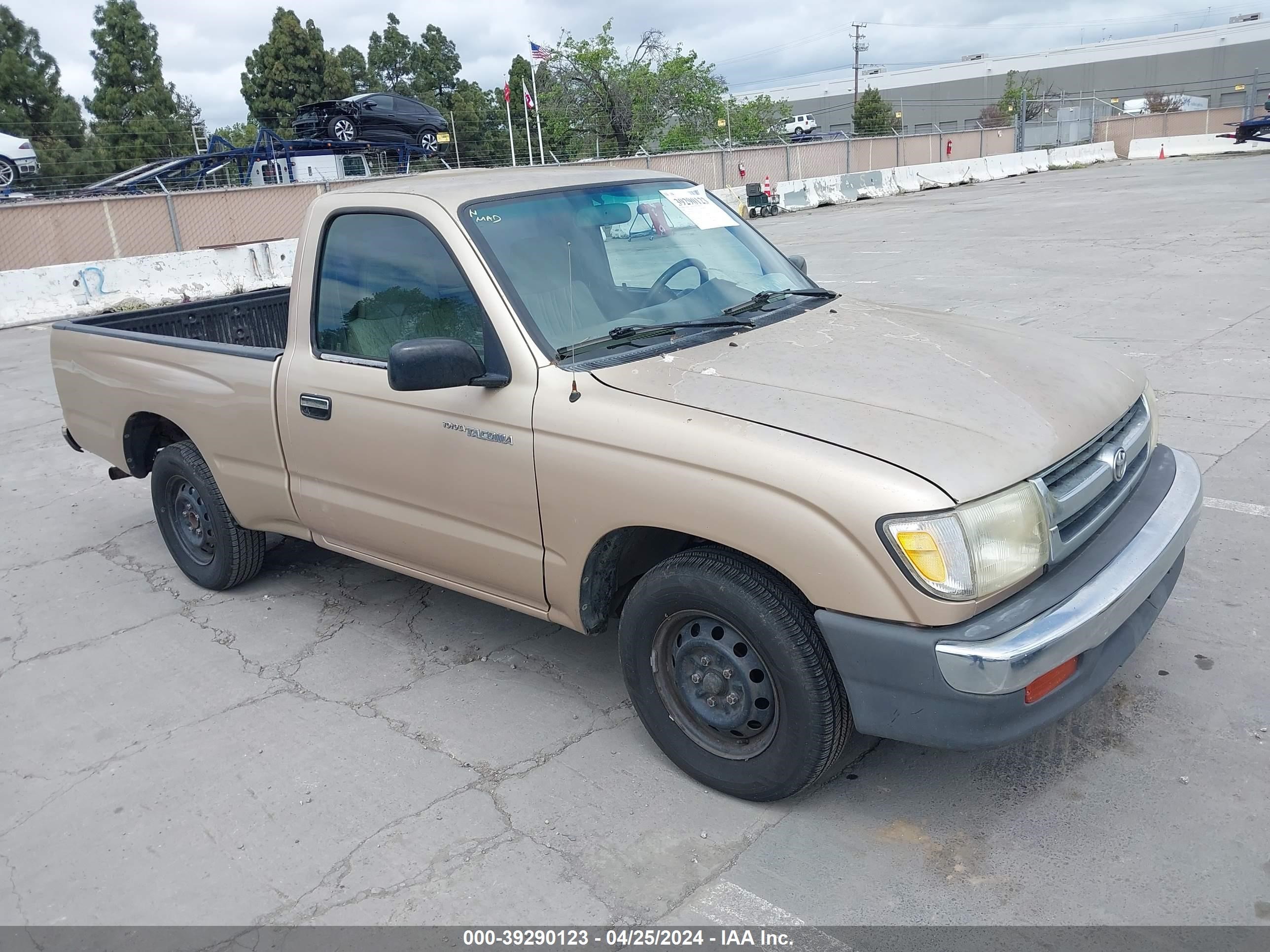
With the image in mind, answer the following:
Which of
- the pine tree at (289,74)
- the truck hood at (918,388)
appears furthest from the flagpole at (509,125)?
the truck hood at (918,388)

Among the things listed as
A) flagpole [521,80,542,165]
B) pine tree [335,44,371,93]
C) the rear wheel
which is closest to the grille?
flagpole [521,80,542,165]

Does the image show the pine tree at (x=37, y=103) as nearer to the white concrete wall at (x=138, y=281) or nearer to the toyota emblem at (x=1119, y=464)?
the white concrete wall at (x=138, y=281)

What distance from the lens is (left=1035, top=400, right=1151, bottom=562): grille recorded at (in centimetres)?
276

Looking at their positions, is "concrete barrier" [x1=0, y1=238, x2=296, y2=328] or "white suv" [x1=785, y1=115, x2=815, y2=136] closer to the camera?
"concrete barrier" [x1=0, y1=238, x2=296, y2=328]

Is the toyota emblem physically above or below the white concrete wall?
above

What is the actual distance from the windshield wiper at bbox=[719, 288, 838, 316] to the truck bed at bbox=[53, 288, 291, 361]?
8.67ft

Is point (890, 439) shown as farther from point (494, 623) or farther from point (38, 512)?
point (38, 512)

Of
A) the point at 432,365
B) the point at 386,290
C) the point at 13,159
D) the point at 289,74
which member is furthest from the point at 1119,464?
the point at 289,74

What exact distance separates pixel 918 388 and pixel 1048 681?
3.03 feet

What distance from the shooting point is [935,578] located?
2.54 metres

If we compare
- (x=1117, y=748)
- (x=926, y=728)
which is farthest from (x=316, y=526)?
(x=1117, y=748)

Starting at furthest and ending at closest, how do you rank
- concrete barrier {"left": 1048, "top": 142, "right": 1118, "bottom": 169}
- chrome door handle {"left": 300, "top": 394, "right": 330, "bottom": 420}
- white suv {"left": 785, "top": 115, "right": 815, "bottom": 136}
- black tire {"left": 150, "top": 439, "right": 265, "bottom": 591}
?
white suv {"left": 785, "top": 115, "right": 815, "bottom": 136}
concrete barrier {"left": 1048, "top": 142, "right": 1118, "bottom": 169}
black tire {"left": 150, "top": 439, "right": 265, "bottom": 591}
chrome door handle {"left": 300, "top": 394, "right": 330, "bottom": 420}

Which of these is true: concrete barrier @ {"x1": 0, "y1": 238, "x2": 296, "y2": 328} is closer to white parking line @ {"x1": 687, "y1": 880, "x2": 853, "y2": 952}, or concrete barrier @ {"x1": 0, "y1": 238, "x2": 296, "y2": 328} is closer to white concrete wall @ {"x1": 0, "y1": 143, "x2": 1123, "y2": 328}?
white concrete wall @ {"x1": 0, "y1": 143, "x2": 1123, "y2": 328}

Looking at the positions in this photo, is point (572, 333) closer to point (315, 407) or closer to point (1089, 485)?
point (315, 407)
